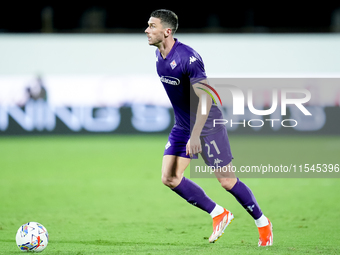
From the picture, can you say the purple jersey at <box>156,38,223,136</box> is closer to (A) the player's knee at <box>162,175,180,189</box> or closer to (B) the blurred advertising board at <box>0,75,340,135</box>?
(A) the player's knee at <box>162,175,180,189</box>

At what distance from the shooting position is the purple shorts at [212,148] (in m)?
4.46

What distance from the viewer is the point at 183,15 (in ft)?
57.0

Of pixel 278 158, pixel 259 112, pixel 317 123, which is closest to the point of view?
pixel 278 158

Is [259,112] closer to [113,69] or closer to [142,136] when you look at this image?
[142,136]

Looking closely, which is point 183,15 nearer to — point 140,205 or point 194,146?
point 140,205

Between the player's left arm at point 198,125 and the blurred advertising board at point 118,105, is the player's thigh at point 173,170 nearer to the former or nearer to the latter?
the player's left arm at point 198,125

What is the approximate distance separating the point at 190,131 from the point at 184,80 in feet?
1.73

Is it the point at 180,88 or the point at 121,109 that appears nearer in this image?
the point at 180,88

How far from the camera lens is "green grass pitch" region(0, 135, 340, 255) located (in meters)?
4.52

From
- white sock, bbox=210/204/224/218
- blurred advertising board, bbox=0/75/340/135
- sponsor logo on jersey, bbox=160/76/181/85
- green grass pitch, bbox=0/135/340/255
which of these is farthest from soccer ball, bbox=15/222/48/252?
blurred advertising board, bbox=0/75/340/135

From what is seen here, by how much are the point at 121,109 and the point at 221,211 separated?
11.3 m

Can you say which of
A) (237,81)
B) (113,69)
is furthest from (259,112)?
(113,69)

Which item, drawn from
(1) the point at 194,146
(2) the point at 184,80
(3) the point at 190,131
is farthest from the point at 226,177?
(2) the point at 184,80

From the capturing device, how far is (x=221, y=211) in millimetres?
4641
